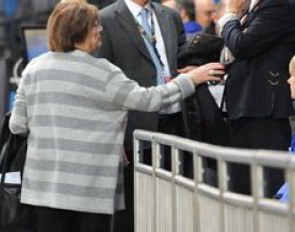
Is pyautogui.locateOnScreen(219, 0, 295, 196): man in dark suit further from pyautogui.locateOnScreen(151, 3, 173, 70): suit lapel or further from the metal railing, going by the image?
the metal railing

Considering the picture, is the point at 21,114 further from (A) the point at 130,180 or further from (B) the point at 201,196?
(B) the point at 201,196

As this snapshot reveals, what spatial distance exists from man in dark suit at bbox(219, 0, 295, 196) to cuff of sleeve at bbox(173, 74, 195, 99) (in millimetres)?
526

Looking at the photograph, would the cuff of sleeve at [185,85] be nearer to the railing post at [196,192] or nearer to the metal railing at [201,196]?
the metal railing at [201,196]

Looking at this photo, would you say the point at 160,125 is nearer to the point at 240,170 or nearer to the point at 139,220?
the point at 139,220

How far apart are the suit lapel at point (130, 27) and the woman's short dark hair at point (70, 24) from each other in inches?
34.2

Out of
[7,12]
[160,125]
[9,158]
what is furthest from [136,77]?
[7,12]

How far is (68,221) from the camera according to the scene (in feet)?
20.8

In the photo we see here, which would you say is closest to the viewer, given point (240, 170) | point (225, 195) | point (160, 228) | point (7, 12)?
point (225, 195)

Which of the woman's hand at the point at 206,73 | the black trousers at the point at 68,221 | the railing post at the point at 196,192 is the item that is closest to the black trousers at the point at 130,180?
the woman's hand at the point at 206,73

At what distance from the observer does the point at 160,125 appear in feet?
23.8

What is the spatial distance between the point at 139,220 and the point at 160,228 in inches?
18.2

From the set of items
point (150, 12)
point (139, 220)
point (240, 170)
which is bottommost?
point (139, 220)

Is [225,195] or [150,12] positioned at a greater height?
[150,12]

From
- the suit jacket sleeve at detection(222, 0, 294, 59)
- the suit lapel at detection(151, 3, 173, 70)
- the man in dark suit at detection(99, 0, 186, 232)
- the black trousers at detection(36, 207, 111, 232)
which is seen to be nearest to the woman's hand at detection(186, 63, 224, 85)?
the suit jacket sleeve at detection(222, 0, 294, 59)
